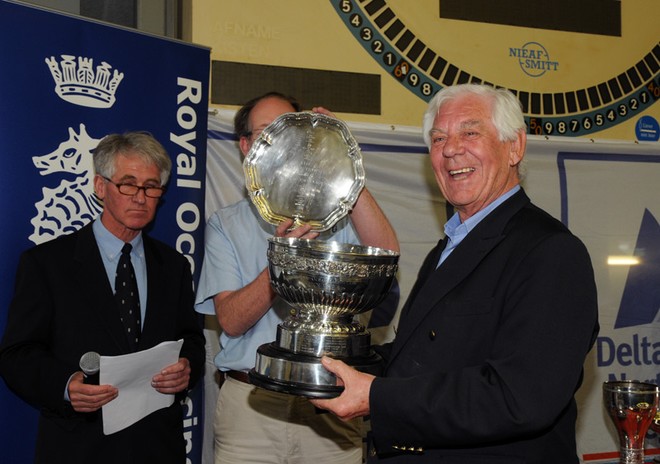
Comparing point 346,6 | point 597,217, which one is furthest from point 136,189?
point 597,217

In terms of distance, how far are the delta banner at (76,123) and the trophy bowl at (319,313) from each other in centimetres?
109

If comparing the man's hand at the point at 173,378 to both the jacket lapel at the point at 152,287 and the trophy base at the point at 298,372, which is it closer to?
the jacket lapel at the point at 152,287

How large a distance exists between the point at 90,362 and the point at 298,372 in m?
0.80

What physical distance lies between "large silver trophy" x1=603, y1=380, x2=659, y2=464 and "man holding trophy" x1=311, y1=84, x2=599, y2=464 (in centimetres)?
72

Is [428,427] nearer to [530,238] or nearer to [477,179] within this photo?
[530,238]

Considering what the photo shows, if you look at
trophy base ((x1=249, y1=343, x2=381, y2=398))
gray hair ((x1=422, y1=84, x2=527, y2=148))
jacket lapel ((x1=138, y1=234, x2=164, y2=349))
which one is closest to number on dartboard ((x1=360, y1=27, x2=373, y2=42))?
jacket lapel ((x1=138, y1=234, x2=164, y2=349))

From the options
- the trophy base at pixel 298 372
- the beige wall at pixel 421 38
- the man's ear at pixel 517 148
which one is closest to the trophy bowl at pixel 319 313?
the trophy base at pixel 298 372

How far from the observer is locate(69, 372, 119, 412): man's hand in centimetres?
217

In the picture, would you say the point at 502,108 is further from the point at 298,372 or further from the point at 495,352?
the point at 298,372

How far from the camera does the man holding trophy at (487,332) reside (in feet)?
4.58

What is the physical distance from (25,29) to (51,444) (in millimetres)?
1288

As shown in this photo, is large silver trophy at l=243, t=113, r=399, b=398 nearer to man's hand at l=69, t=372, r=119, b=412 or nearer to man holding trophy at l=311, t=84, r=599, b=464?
man holding trophy at l=311, t=84, r=599, b=464

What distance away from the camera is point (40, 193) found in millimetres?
2521

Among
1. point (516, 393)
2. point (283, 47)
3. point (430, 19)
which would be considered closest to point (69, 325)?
point (516, 393)
